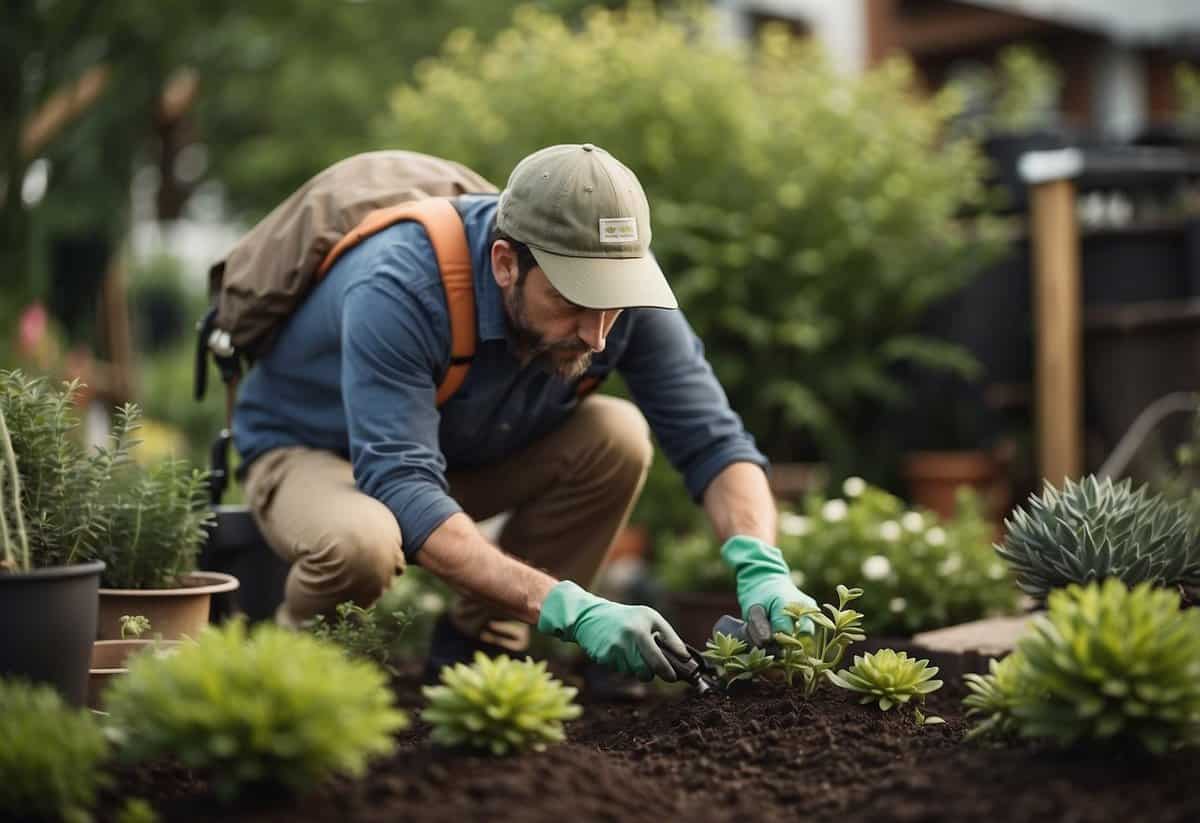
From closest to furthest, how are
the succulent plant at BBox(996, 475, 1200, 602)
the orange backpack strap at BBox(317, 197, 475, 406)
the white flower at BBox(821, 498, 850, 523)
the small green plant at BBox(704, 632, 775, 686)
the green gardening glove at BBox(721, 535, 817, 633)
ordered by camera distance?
the succulent plant at BBox(996, 475, 1200, 602) < the small green plant at BBox(704, 632, 775, 686) < the green gardening glove at BBox(721, 535, 817, 633) < the orange backpack strap at BBox(317, 197, 475, 406) < the white flower at BBox(821, 498, 850, 523)

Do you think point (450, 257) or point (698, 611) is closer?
point (450, 257)

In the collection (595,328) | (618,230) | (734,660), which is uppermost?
(618,230)

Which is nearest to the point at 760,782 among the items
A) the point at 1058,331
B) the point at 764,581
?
the point at 764,581

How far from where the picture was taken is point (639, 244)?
287cm

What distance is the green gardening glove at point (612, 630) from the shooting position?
8.32 ft

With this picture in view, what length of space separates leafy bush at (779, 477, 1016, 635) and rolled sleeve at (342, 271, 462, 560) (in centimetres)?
137

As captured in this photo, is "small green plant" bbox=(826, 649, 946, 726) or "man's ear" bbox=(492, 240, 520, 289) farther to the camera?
"man's ear" bbox=(492, 240, 520, 289)

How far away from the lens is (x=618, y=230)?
9.29 ft

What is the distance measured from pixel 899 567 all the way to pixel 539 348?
1530 millimetres

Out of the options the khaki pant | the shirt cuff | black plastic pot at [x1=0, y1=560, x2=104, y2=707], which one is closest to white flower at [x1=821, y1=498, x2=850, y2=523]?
the khaki pant

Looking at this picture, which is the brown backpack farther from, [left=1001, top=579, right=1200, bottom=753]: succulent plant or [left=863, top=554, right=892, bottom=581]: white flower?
[left=1001, top=579, right=1200, bottom=753]: succulent plant

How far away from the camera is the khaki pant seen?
3.10 metres

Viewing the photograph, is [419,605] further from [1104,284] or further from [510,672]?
[1104,284]

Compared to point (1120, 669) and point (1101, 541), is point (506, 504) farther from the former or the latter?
point (1120, 669)
